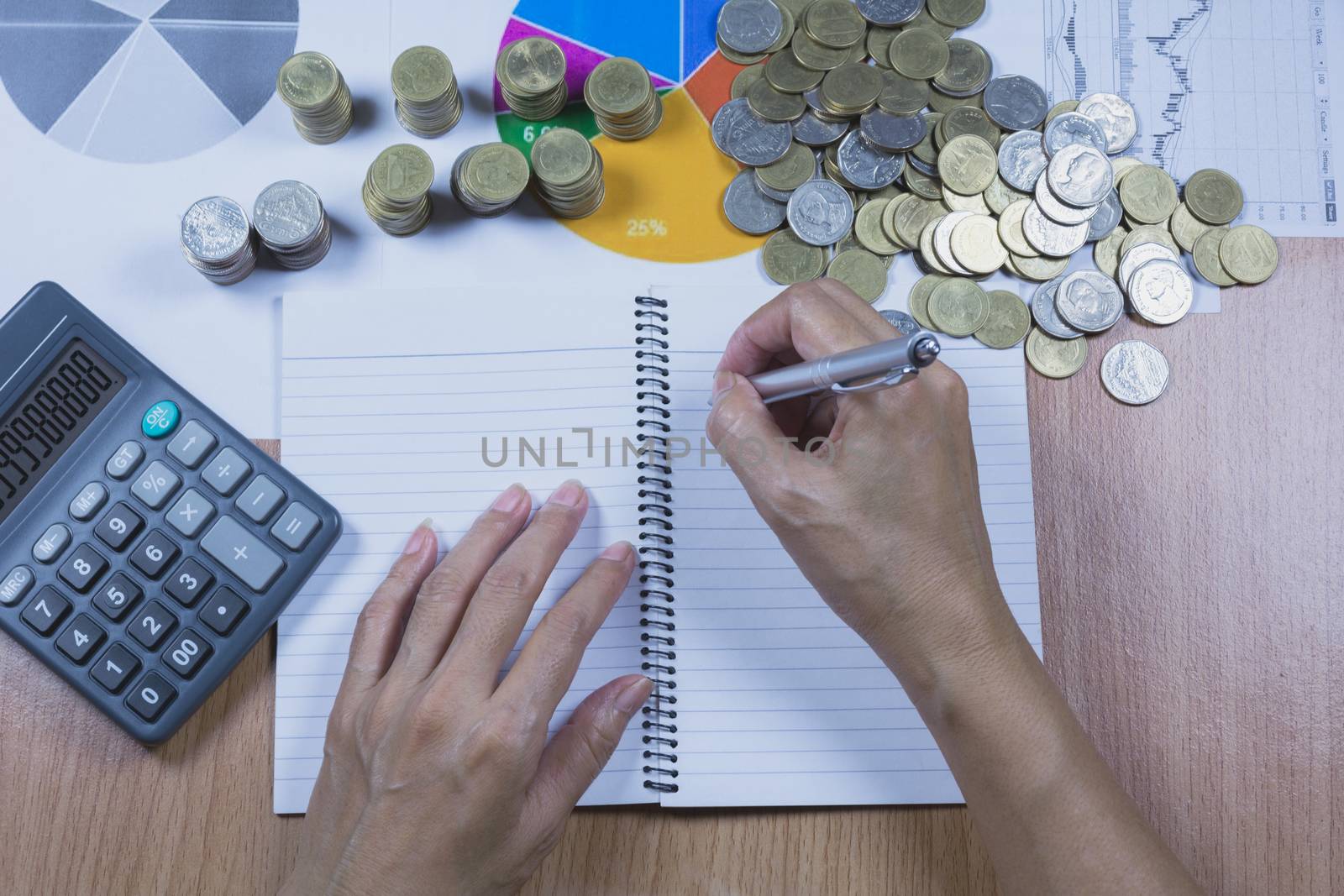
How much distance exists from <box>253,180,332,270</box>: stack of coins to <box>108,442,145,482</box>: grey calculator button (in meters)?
0.20

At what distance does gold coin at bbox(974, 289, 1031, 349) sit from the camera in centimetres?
81

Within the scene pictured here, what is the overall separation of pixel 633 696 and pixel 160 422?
437 millimetres

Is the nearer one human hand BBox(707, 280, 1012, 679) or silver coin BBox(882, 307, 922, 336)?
human hand BBox(707, 280, 1012, 679)

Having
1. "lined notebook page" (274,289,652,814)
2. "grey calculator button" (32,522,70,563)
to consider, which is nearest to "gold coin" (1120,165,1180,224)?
"lined notebook page" (274,289,652,814)

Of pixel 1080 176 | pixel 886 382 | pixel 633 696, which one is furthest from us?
pixel 1080 176

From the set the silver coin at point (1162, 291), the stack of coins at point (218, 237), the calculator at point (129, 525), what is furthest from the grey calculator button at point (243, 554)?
the silver coin at point (1162, 291)

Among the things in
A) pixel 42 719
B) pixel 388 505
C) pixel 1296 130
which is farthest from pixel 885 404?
pixel 42 719

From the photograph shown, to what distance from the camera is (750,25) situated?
85 centimetres

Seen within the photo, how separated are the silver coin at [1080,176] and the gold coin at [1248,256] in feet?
0.39

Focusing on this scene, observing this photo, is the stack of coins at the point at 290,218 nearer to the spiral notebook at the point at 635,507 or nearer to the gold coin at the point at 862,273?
the spiral notebook at the point at 635,507

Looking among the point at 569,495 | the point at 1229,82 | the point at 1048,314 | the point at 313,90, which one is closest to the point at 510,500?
the point at 569,495

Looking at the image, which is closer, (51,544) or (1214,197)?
(51,544)

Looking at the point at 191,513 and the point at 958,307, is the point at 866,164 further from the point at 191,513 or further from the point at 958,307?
the point at 191,513

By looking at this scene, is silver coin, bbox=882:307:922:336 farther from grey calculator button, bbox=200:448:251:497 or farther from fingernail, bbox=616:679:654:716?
grey calculator button, bbox=200:448:251:497
